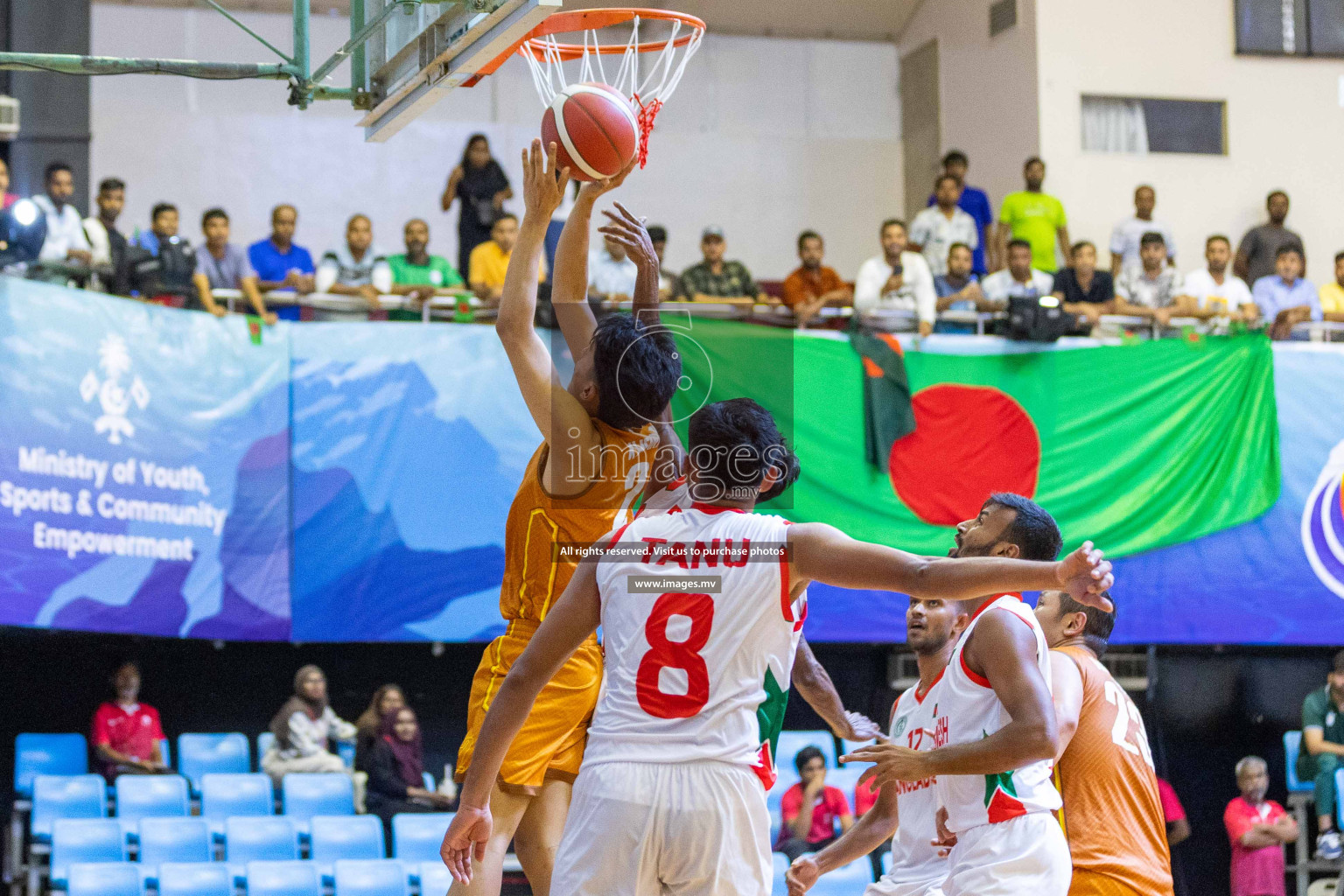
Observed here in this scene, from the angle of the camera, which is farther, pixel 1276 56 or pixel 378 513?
pixel 1276 56

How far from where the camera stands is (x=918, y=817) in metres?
5.06

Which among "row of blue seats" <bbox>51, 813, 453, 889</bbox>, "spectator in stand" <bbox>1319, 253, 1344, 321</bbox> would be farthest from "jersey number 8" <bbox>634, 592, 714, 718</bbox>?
"spectator in stand" <bbox>1319, 253, 1344, 321</bbox>

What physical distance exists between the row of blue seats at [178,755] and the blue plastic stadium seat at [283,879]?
5.65ft

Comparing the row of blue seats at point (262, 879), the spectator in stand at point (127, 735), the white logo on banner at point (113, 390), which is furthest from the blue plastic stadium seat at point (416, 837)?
the white logo on banner at point (113, 390)

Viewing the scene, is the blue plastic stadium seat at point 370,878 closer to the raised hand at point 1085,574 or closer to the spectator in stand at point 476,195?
the spectator in stand at point 476,195

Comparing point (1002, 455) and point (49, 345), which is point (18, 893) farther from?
point (1002, 455)

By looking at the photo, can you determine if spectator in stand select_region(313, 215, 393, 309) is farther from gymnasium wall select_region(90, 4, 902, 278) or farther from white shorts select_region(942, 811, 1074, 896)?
white shorts select_region(942, 811, 1074, 896)

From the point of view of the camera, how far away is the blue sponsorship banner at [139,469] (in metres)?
10.6

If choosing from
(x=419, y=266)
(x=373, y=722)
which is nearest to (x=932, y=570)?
(x=373, y=722)

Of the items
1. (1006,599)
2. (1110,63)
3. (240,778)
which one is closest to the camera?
(1006,599)

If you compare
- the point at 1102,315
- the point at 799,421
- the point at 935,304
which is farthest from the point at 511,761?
the point at 1102,315

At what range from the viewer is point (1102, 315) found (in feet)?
44.3

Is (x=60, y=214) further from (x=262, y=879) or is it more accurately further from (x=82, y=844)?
(x=262, y=879)

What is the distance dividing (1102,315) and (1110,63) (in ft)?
18.0
